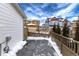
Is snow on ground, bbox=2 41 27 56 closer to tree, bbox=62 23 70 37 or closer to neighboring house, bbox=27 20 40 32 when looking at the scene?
neighboring house, bbox=27 20 40 32

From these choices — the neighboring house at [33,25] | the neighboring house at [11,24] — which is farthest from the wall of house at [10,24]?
the neighboring house at [33,25]

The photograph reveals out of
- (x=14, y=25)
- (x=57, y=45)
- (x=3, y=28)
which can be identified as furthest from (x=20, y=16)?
(x=57, y=45)

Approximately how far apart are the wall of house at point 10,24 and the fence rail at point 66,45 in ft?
1.86

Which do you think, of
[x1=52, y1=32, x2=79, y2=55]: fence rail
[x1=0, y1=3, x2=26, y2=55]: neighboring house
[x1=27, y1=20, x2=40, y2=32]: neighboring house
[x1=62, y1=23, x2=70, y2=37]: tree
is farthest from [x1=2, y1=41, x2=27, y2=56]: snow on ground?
[x1=62, y1=23, x2=70, y2=37]: tree

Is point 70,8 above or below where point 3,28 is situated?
above

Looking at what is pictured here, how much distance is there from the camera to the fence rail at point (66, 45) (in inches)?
97.0

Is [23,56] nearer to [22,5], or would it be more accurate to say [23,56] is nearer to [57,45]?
[57,45]

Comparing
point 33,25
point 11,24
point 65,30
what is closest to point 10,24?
point 11,24

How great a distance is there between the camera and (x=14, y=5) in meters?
2.49

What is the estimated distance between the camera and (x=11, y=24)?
253 centimetres

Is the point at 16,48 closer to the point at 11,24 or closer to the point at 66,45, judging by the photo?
the point at 11,24

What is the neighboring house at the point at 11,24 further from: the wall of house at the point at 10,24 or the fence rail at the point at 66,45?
the fence rail at the point at 66,45

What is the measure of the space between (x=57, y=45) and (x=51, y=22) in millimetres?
377

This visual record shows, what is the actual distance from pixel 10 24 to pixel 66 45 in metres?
0.93
